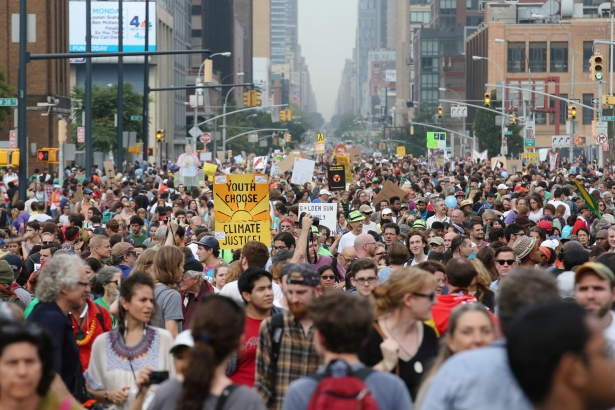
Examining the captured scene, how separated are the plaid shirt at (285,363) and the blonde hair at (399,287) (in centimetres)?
41

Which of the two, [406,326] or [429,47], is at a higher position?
[429,47]

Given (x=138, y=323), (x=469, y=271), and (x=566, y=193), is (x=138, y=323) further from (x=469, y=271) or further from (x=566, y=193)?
(x=566, y=193)

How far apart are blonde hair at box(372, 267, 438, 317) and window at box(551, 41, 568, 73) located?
11288 cm

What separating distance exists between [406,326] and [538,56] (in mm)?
112933

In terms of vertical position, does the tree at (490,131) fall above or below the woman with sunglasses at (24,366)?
above

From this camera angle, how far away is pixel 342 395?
4.59 metres

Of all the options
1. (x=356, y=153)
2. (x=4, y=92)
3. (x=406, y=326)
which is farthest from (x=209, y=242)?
(x=4, y=92)

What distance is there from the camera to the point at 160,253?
8656 millimetres

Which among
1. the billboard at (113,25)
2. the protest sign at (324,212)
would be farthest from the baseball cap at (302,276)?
the billboard at (113,25)

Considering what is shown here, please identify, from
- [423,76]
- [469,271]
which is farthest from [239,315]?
[423,76]

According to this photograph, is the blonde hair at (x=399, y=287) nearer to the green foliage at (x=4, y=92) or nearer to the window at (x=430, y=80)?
the green foliage at (x=4, y=92)

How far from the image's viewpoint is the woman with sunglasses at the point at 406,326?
19.5 feet

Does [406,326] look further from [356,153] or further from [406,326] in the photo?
[356,153]

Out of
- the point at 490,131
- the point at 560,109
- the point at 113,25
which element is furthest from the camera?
the point at 560,109
